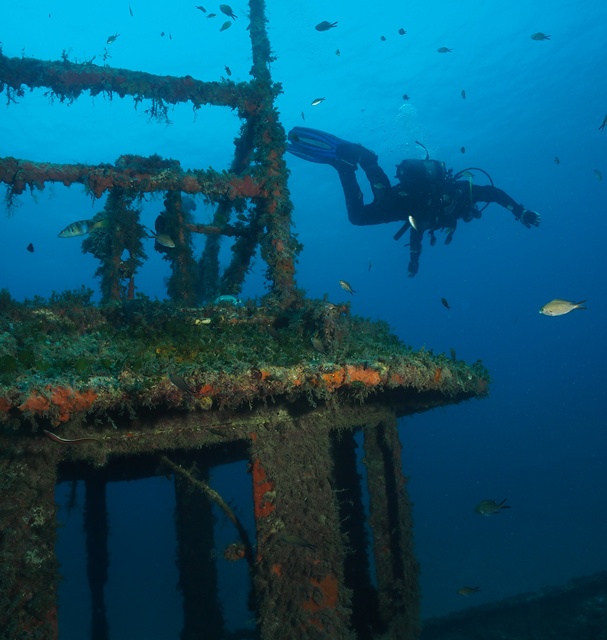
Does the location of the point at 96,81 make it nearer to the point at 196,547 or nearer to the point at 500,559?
the point at 196,547

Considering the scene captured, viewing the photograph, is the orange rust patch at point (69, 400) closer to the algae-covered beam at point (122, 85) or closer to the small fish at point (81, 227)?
the small fish at point (81, 227)

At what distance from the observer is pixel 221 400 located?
3230 millimetres

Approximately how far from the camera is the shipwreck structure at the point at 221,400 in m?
2.94

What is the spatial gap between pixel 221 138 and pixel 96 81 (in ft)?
154

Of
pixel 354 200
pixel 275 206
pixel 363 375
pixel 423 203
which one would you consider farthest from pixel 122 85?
pixel 423 203

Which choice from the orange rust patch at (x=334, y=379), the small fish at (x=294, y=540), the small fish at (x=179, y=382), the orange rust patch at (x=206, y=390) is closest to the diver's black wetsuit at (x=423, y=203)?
the orange rust patch at (x=334, y=379)

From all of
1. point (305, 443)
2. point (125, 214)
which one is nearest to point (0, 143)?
point (125, 214)

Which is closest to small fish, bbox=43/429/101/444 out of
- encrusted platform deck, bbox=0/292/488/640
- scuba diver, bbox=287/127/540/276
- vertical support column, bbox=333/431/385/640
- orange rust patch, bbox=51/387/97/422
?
encrusted platform deck, bbox=0/292/488/640

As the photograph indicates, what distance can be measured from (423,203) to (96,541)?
10209 millimetres

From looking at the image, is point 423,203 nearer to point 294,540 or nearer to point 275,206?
point 275,206

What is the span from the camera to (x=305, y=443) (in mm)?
3896

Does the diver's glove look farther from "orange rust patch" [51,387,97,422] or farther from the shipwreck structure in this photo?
"orange rust patch" [51,387,97,422]

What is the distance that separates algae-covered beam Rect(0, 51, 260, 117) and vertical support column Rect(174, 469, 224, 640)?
555cm

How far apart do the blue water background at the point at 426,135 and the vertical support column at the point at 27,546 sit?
1714 cm
